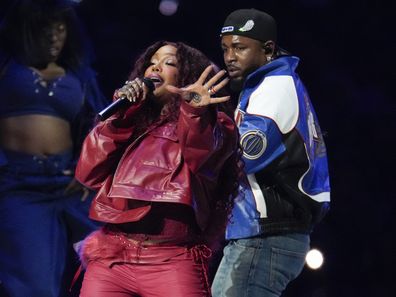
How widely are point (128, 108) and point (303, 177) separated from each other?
0.73 metres

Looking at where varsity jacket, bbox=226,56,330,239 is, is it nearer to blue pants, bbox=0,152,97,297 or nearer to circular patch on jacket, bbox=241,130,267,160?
circular patch on jacket, bbox=241,130,267,160

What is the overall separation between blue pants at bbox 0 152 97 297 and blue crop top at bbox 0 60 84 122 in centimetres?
23

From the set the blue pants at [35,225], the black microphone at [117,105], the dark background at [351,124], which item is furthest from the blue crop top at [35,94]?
the black microphone at [117,105]

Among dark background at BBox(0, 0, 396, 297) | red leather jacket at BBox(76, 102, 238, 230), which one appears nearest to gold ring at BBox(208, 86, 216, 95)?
red leather jacket at BBox(76, 102, 238, 230)

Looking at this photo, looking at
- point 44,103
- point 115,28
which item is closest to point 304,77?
point 115,28

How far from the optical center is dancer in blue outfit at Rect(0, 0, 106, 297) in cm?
398

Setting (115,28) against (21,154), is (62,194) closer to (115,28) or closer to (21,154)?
(21,154)

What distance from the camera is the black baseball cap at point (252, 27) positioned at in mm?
3090

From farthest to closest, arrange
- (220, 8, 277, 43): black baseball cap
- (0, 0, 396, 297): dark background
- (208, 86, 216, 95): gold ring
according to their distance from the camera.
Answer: (0, 0, 396, 297): dark background < (220, 8, 277, 43): black baseball cap < (208, 86, 216, 95): gold ring

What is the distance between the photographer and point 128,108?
2.45 m

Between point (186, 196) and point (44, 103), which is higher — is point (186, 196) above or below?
below

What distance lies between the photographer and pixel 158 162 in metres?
2.39

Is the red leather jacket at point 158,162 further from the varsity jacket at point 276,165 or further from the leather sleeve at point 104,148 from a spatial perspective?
the varsity jacket at point 276,165

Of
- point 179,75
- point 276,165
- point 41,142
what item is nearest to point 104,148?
point 179,75
